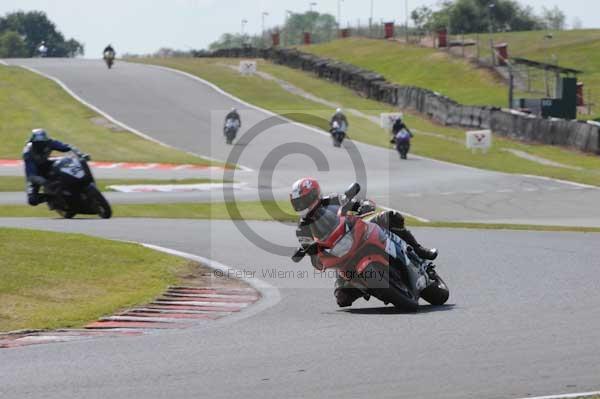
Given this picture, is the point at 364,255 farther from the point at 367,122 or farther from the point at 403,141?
the point at 367,122

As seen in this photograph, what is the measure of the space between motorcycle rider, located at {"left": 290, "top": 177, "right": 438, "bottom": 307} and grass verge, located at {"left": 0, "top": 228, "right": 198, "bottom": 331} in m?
2.22

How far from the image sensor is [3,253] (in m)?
13.7

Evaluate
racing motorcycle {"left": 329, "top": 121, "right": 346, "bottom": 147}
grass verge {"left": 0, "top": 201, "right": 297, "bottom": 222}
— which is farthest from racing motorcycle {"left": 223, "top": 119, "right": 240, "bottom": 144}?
grass verge {"left": 0, "top": 201, "right": 297, "bottom": 222}

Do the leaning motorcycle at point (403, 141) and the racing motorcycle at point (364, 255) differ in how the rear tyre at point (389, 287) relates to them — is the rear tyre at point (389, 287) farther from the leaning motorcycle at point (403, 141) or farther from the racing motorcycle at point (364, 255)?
the leaning motorcycle at point (403, 141)

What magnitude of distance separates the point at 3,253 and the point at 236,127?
31751 millimetres

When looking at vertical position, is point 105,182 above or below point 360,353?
below

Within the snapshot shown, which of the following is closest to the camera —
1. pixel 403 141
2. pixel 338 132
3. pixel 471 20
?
pixel 403 141

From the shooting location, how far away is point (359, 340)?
919cm

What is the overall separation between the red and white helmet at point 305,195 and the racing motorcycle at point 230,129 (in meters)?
34.6

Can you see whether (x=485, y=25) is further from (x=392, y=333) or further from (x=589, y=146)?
(x=392, y=333)

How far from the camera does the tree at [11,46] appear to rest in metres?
134

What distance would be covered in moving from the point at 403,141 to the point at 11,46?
10237 centimetres

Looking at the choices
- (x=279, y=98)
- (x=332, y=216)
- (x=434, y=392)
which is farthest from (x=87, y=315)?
(x=279, y=98)

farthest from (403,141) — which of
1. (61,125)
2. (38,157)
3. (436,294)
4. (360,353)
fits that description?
(360,353)
